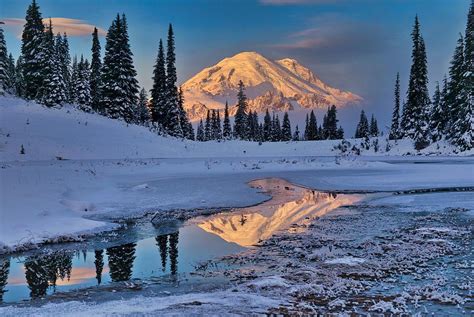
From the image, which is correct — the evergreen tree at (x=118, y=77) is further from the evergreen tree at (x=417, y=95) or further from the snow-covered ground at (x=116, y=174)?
the evergreen tree at (x=417, y=95)

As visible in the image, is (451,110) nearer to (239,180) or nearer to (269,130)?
(239,180)

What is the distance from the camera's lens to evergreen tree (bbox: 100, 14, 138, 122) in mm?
50156

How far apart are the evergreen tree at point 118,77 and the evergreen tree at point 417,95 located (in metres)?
32.6

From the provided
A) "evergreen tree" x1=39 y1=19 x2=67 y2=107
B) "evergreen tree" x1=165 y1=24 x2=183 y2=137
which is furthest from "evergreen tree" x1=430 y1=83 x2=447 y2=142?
"evergreen tree" x1=39 y1=19 x2=67 y2=107

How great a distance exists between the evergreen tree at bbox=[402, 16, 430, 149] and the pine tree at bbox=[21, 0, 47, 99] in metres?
42.1

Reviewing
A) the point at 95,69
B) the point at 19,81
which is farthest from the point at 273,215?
the point at 19,81

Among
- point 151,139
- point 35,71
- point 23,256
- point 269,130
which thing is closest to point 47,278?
point 23,256

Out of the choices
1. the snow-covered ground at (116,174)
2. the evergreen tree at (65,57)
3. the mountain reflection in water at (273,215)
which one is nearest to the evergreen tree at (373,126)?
the snow-covered ground at (116,174)

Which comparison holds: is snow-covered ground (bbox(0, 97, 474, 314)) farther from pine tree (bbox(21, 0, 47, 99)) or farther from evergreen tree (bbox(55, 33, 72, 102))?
evergreen tree (bbox(55, 33, 72, 102))

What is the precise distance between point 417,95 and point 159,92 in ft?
107

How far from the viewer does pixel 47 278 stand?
9.02 m

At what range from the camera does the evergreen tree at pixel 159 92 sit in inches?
2299

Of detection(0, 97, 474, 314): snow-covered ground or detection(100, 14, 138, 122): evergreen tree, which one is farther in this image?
detection(100, 14, 138, 122): evergreen tree

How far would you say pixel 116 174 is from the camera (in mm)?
25047
